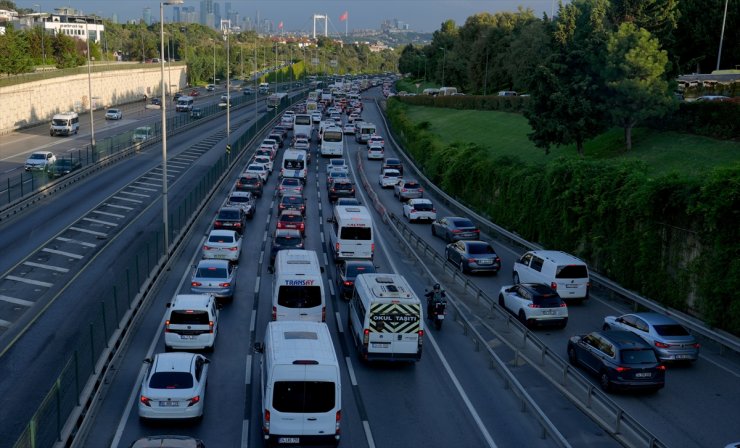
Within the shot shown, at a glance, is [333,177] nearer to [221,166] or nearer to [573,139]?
[221,166]

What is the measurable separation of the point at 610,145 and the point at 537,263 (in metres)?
23.6

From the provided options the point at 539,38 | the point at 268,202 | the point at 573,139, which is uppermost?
the point at 539,38

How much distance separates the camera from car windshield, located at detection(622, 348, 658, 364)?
67.9ft

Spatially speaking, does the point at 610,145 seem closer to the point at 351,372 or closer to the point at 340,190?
the point at 340,190

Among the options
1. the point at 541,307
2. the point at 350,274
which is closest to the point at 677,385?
the point at 541,307

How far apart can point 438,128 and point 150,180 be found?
40.7 m

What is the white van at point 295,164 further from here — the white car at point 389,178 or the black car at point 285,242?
the black car at point 285,242

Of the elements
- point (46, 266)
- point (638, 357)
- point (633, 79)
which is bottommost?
point (46, 266)

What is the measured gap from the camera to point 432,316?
88.8 feet

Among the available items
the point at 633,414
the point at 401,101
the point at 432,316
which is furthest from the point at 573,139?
the point at 401,101

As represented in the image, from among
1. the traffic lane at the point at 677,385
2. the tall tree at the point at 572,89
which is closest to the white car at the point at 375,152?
the tall tree at the point at 572,89

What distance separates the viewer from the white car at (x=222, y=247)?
110ft

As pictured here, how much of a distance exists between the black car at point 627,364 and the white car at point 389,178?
1506 inches

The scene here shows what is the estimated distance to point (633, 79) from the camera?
47625 mm
